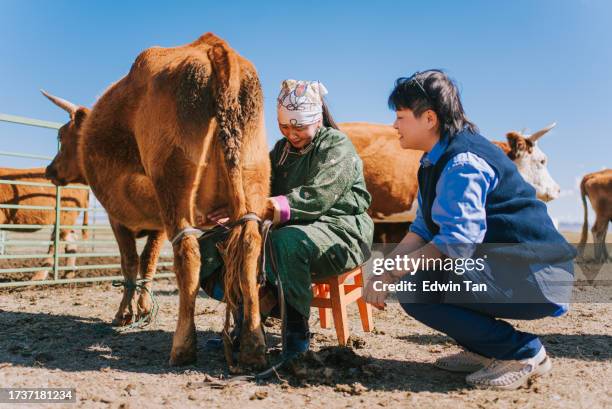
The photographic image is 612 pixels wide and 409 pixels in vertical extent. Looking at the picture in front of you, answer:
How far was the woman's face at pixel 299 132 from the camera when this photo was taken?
3062 mm

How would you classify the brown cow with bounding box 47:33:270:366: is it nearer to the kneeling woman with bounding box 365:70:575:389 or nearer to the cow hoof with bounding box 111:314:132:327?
the kneeling woman with bounding box 365:70:575:389

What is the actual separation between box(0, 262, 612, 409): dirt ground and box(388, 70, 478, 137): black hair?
4.23 ft

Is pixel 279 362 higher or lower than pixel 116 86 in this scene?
lower

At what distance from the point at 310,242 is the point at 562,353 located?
1.89 metres

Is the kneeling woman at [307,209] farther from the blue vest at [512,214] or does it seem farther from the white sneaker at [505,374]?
the white sneaker at [505,374]

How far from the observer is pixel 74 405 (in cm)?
222

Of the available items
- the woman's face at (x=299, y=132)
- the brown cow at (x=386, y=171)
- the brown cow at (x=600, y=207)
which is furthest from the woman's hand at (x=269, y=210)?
the brown cow at (x=600, y=207)

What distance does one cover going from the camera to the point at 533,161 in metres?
8.28

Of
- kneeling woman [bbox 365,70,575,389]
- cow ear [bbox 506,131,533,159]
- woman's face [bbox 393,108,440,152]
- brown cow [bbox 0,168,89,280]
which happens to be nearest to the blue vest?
kneeling woman [bbox 365,70,575,389]

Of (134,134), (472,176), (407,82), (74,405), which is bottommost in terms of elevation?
(74,405)

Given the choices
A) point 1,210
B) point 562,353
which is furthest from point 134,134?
point 1,210

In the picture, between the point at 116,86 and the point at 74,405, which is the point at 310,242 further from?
the point at 116,86

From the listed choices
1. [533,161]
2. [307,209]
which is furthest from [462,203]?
[533,161]

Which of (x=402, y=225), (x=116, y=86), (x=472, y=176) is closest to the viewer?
(x=472, y=176)
